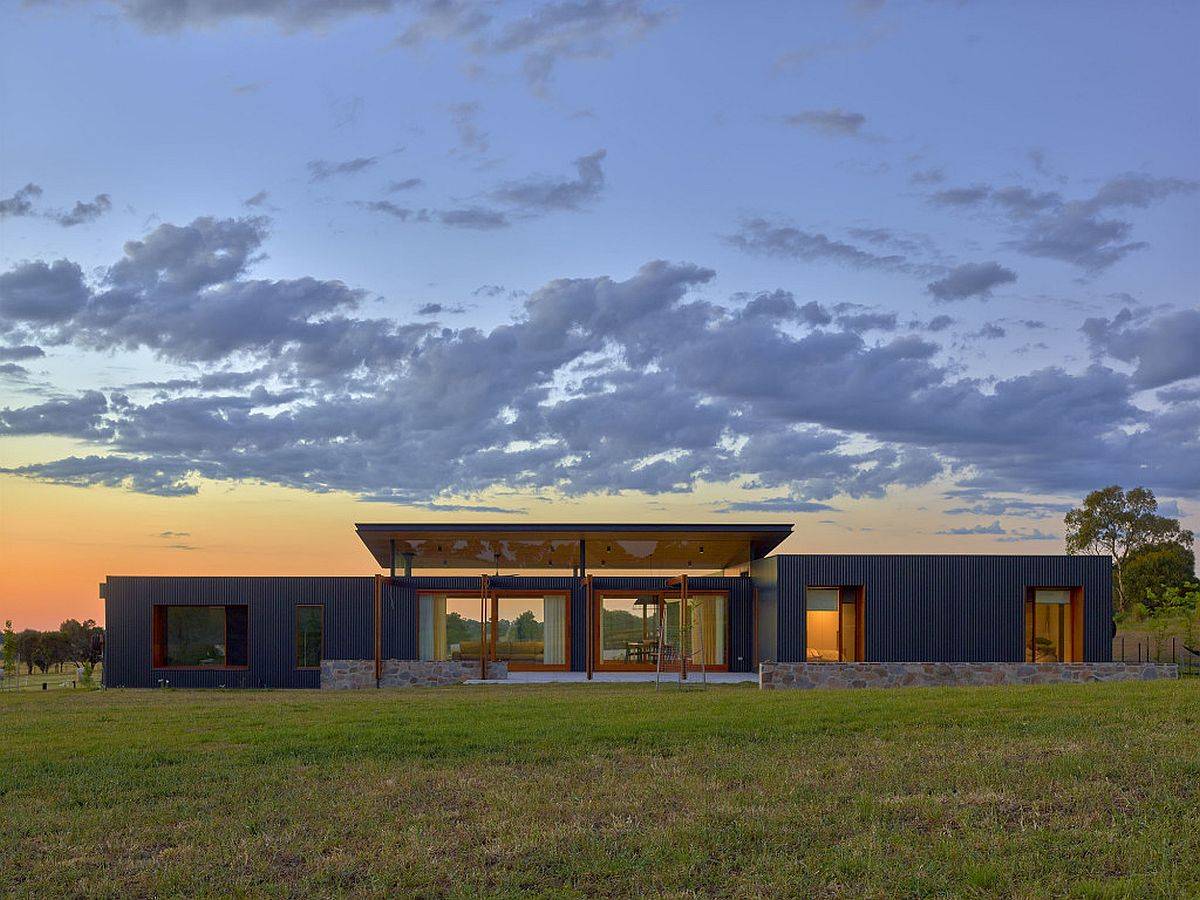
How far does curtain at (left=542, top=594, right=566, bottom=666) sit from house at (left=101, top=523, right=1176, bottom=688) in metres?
0.03

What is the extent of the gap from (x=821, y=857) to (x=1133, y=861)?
1.69 metres

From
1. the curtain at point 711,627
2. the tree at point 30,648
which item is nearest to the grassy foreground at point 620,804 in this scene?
the curtain at point 711,627

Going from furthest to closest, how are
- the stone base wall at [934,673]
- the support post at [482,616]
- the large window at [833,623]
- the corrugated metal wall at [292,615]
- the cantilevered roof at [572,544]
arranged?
the corrugated metal wall at [292,615] < the support post at [482,616] < the cantilevered roof at [572,544] < the large window at [833,623] < the stone base wall at [934,673]

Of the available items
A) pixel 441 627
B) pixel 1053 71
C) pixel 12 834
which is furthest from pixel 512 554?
pixel 12 834

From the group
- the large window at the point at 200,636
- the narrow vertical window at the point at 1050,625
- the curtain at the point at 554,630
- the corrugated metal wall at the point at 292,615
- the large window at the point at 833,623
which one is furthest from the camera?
the large window at the point at 200,636

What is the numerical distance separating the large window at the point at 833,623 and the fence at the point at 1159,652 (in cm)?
895

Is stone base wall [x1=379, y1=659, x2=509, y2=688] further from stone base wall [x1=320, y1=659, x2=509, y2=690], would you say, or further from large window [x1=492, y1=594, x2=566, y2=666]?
large window [x1=492, y1=594, x2=566, y2=666]

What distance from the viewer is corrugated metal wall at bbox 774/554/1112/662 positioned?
2331 cm

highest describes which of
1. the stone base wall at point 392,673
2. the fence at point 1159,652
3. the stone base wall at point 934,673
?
the stone base wall at point 934,673

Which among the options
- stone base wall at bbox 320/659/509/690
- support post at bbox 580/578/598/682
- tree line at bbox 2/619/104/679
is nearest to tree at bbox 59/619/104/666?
tree line at bbox 2/619/104/679

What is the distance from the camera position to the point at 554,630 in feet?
88.0

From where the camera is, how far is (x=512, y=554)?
100 feet

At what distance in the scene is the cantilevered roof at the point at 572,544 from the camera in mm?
24547

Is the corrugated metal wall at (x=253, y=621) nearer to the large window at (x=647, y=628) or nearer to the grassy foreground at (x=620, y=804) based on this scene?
the large window at (x=647, y=628)
